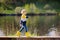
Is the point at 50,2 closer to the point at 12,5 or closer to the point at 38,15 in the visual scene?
the point at 38,15

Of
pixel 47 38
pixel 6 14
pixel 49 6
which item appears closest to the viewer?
pixel 47 38

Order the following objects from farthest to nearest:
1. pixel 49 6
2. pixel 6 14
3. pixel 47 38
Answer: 1. pixel 49 6
2. pixel 6 14
3. pixel 47 38

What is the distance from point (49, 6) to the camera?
1061 inches

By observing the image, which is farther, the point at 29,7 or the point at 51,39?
the point at 29,7

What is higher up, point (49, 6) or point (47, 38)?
point (49, 6)

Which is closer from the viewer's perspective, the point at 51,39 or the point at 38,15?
the point at 51,39

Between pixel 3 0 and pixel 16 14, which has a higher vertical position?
pixel 3 0

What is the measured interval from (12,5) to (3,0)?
1.44 meters

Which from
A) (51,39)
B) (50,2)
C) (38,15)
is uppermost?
(50,2)

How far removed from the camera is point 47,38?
16.1 feet

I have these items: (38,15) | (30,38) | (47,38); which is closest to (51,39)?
(47,38)

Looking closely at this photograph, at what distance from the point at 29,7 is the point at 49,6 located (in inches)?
100

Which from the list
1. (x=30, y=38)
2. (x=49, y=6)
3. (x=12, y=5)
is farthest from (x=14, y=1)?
(x=30, y=38)

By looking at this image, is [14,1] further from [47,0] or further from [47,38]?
[47,38]
